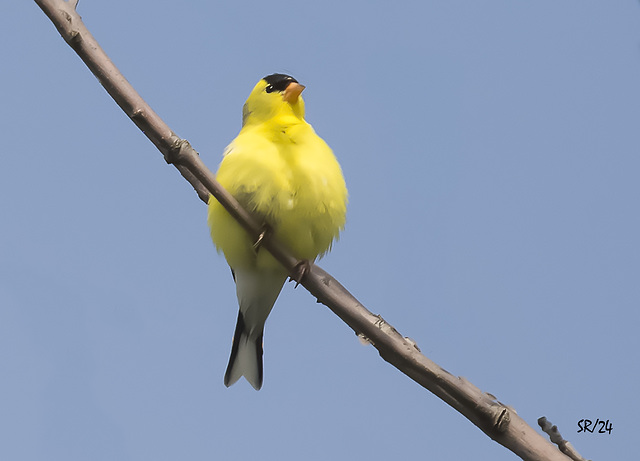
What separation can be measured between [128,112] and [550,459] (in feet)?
4.82

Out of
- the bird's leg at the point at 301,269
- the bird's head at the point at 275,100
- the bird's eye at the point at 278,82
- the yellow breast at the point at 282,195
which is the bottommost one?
the bird's leg at the point at 301,269

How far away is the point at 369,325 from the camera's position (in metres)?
1.97

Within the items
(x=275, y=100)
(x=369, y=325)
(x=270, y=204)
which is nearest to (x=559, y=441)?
(x=369, y=325)

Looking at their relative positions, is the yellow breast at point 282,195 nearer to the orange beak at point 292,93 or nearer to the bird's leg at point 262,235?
the bird's leg at point 262,235

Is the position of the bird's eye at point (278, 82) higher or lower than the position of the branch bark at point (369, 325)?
higher

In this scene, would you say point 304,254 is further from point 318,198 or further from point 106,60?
point 106,60

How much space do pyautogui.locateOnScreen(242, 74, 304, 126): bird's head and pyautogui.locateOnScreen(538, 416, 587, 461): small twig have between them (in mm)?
1967

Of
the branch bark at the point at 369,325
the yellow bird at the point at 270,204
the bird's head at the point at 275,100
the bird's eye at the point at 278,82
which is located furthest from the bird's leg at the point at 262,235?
the bird's eye at the point at 278,82

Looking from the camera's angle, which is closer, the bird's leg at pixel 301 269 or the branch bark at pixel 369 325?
the branch bark at pixel 369 325

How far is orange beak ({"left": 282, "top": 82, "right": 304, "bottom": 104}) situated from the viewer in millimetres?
3381

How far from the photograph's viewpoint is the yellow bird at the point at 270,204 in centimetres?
280

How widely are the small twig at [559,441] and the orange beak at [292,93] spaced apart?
202 centimetres

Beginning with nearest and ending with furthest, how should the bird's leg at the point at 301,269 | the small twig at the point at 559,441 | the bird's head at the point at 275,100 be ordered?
1. the small twig at the point at 559,441
2. the bird's leg at the point at 301,269
3. the bird's head at the point at 275,100

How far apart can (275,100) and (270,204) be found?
812mm
